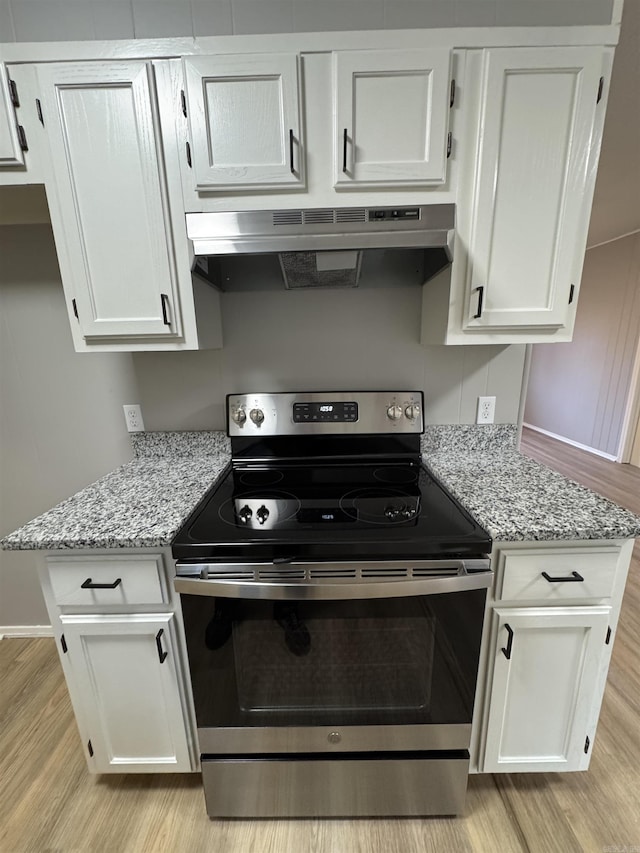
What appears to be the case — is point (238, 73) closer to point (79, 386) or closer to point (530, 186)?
point (530, 186)

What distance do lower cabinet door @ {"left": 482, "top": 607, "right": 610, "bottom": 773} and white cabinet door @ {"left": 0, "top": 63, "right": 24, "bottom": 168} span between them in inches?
78.3

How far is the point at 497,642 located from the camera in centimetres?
104

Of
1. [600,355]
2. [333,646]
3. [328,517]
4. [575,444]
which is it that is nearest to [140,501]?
[328,517]

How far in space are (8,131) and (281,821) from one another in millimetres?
2334

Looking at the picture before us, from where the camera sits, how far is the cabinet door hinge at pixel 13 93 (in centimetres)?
106

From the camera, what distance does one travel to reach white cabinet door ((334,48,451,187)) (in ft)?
3.34

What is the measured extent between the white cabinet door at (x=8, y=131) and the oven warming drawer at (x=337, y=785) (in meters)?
1.93

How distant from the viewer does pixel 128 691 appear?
1103 mm

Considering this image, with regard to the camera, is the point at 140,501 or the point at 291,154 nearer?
the point at 291,154

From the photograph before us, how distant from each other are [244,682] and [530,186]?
1.72 meters

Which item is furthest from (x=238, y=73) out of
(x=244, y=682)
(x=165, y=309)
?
(x=244, y=682)

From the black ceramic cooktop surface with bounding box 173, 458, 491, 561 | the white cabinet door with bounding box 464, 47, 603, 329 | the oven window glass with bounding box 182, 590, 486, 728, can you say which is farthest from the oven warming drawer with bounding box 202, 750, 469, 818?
the white cabinet door with bounding box 464, 47, 603, 329

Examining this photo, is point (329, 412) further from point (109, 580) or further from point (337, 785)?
point (337, 785)

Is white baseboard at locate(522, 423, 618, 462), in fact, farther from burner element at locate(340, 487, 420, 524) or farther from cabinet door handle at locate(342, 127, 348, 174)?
cabinet door handle at locate(342, 127, 348, 174)
